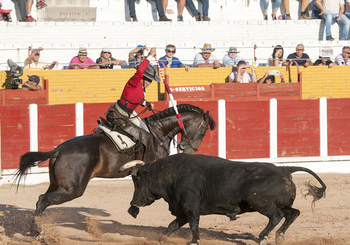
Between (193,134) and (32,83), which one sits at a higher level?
(32,83)

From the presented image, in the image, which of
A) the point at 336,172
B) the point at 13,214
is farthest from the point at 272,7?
the point at 13,214

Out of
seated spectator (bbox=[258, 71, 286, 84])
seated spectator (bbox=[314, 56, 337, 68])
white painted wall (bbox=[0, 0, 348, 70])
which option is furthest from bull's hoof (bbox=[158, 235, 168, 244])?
seated spectator (bbox=[314, 56, 337, 68])

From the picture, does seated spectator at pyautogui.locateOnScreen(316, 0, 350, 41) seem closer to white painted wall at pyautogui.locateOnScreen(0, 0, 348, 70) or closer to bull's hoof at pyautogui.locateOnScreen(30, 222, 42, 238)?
white painted wall at pyautogui.locateOnScreen(0, 0, 348, 70)

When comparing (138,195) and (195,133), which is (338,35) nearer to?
(195,133)

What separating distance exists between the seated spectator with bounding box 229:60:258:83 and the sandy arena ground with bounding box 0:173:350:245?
354 centimetres

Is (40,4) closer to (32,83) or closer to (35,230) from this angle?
(32,83)

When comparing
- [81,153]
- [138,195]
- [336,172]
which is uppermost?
[81,153]

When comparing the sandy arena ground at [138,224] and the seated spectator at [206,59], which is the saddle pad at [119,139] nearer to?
the sandy arena ground at [138,224]

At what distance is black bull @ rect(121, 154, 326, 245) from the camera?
445cm

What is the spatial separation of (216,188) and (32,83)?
6.30 metres

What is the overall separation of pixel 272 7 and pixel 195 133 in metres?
9.27

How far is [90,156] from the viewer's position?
17.6 ft

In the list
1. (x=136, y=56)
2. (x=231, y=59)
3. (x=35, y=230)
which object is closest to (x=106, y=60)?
(x=136, y=56)

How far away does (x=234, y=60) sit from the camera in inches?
441
